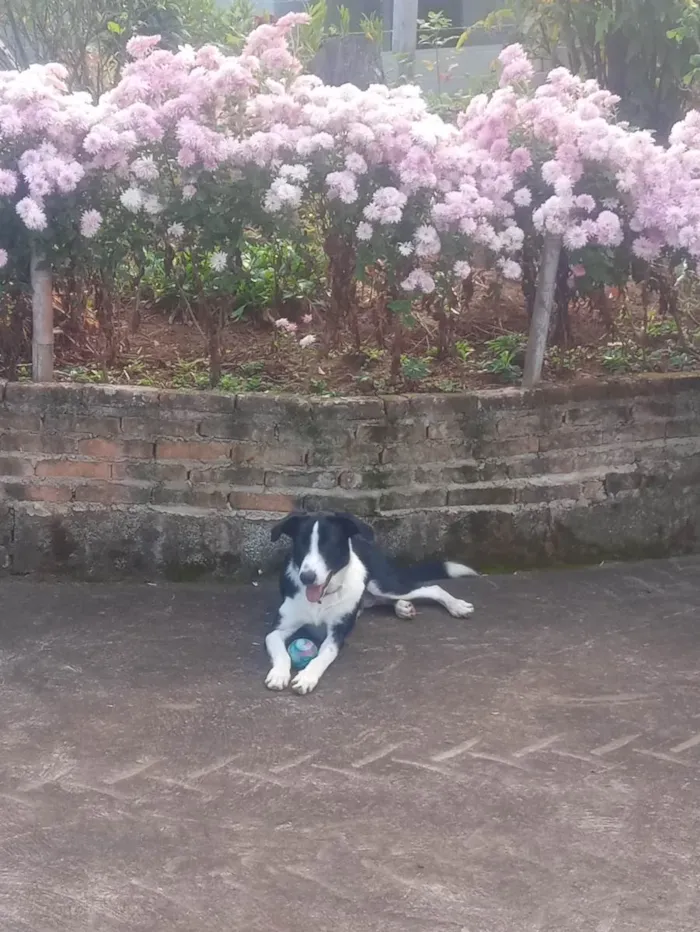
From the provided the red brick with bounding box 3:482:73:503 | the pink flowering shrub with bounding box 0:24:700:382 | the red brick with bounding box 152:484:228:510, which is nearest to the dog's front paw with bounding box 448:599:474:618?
the red brick with bounding box 152:484:228:510

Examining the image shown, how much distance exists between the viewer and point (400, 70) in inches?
290

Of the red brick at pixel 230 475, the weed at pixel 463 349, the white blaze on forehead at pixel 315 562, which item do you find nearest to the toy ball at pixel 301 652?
the white blaze on forehead at pixel 315 562

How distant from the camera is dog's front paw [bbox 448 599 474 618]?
3.97 meters

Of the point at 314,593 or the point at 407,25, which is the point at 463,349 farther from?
the point at 407,25

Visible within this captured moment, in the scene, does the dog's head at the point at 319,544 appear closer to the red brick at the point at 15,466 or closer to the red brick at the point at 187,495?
the red brick at the point at 187,495

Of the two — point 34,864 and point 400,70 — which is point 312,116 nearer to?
point 34,864

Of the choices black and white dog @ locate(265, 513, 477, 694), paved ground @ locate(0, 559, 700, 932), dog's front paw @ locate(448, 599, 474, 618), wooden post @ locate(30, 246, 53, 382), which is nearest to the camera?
paved ground @ locate(0, 559, 700, 932)

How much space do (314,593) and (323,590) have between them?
0.07m

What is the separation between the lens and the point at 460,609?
3979mm

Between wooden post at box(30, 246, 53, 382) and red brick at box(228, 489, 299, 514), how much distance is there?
1.04 meters

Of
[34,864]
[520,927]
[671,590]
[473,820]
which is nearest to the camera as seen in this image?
[520,927]

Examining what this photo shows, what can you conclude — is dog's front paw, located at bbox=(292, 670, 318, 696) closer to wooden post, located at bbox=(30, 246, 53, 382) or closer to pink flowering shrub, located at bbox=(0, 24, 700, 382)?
pink flowering shrub, located at bbox=(0, 24, 700, 382)

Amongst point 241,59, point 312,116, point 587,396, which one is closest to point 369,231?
point 312,116

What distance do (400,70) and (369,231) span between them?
4.17 meters
